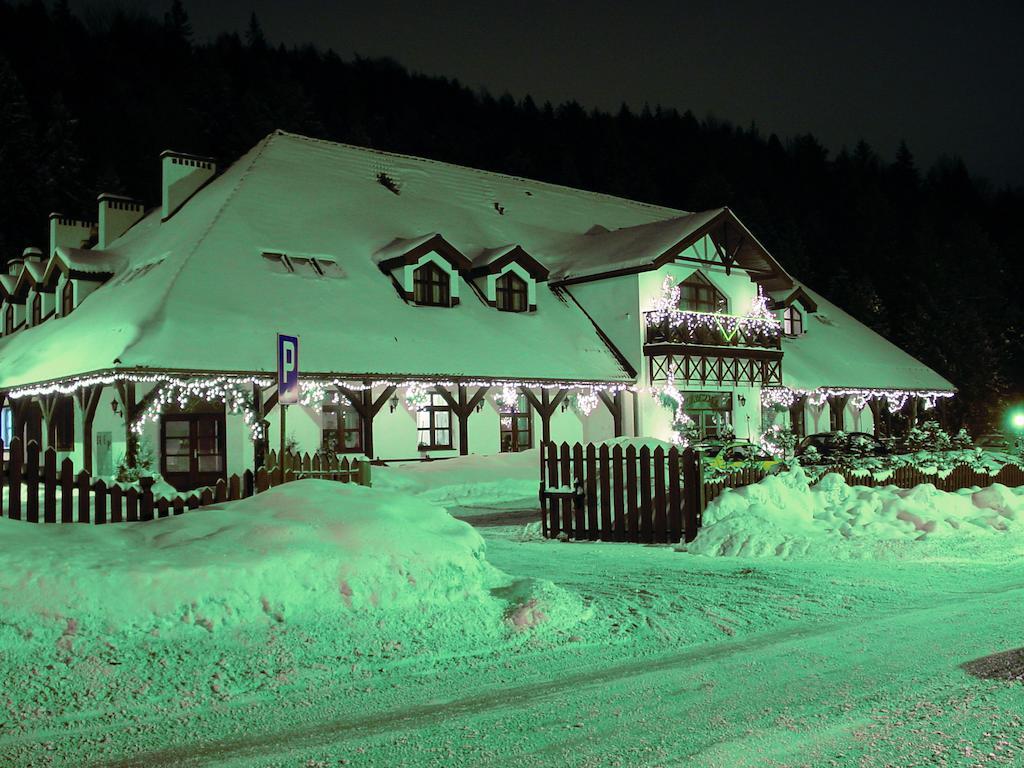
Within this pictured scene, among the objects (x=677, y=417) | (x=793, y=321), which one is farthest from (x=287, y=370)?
(x=793, y=321)

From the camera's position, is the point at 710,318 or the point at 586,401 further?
the point at 710,318

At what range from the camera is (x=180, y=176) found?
32969 mm

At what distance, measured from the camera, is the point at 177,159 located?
32969 mm

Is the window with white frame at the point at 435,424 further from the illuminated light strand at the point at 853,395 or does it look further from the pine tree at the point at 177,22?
the pine tree at the point at 177,22

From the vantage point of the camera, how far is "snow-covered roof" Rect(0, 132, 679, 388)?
2308cm

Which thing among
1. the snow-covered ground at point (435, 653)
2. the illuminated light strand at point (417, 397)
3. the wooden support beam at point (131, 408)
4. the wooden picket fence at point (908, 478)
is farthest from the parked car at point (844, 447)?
the wooden support beam at point (131, 408)

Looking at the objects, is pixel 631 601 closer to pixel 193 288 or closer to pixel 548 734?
pixel 548 734

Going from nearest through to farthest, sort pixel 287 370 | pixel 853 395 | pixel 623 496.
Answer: pixel 287 370, pixel 623 496, pixel 853 395

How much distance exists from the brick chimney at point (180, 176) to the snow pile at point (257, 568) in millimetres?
25649

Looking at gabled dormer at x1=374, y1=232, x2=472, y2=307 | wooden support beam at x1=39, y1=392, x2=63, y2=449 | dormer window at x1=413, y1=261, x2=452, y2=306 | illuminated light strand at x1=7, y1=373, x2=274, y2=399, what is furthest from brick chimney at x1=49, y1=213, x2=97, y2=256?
dormer window at x1=413, y1=261, x2=452, y2=306

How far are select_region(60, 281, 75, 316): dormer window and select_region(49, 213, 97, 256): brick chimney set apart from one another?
23.0 feet

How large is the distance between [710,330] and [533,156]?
173 feet

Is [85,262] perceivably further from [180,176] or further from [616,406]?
[616,406]

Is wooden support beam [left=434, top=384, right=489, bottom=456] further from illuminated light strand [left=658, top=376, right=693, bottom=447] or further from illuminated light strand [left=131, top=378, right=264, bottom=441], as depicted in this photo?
illuminated light strand [left=658, top=376, right=693, bottom=447]
